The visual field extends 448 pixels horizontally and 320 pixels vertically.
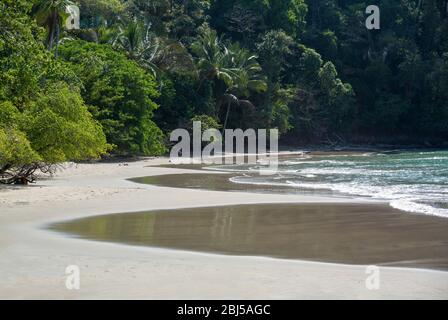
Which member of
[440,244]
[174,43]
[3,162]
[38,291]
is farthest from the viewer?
[174,43]

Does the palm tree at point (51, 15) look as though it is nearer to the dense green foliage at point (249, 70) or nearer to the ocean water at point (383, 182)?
the dense green foliage at point (249, 70)

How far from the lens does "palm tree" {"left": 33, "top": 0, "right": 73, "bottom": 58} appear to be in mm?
32312

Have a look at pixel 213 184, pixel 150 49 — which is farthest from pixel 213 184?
pixel 150 49

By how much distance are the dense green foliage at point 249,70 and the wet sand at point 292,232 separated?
890 centimetres

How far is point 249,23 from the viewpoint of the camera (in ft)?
200

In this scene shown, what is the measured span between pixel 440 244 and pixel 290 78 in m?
51.1

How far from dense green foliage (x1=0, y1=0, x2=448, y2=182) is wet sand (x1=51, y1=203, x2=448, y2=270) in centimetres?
890

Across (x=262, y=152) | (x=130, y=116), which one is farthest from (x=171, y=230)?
(x=262, y=152)

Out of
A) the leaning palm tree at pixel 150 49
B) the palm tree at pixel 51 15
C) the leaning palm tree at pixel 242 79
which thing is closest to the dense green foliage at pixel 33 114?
the palm tree at pixel 51 15

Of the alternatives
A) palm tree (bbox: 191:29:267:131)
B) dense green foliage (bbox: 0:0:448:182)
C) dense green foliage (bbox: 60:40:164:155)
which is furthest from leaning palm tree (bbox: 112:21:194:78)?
dense green foliage (bbox: 60:40:164:155)

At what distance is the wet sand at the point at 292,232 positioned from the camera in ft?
35.4

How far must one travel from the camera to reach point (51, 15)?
3294cm

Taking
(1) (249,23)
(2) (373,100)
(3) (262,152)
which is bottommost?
(3) (262,152)
